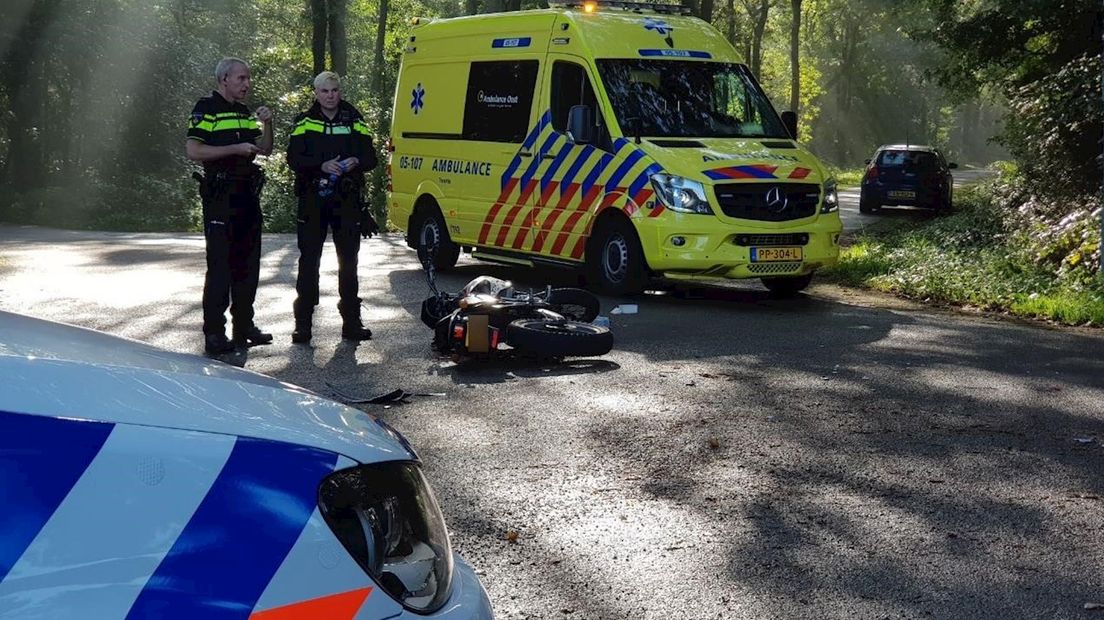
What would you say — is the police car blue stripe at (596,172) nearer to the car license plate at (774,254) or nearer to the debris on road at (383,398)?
the car license plate at (774,254)

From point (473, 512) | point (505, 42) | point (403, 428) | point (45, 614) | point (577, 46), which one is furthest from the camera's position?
point (505, 42)

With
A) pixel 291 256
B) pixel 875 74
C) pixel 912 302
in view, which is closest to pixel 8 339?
pixel 912 302

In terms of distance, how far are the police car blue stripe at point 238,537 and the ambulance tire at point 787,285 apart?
37.3 ft

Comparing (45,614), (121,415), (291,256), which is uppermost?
(121,415)

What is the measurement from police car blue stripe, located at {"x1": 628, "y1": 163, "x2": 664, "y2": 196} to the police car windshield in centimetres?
51

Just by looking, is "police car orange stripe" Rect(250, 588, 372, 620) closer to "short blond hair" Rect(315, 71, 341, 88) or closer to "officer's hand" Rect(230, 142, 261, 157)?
"officer's hand" Rect(230, 142, 261, 157)

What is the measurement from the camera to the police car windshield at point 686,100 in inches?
508

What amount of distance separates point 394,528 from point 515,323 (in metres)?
6.52

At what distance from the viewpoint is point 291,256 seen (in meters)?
17.6

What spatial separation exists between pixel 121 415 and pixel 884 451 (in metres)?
4.92

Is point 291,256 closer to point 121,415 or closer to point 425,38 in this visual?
point 425,38

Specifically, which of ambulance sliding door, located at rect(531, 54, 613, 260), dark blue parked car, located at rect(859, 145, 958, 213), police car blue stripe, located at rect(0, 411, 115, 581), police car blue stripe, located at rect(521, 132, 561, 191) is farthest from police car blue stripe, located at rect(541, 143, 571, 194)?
dark blue parked car, located at rect(859, 145, 958, 213)

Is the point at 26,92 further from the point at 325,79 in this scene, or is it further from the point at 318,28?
the point at 325,79

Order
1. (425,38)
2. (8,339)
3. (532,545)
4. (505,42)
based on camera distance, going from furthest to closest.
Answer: (425,38) → (505,42) → (532,545) → (8,339)
